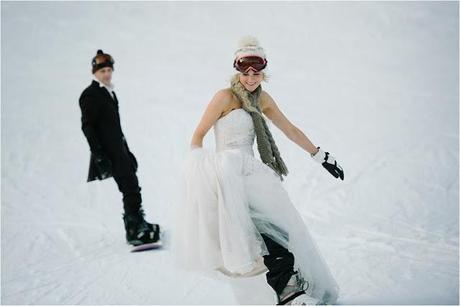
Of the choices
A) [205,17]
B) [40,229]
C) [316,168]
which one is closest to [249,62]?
[40,229]

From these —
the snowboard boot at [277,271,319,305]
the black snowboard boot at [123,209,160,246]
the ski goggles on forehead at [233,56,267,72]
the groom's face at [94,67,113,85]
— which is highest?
the groom's face at [94,67,113,85]

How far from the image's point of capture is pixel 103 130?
4.84 metres

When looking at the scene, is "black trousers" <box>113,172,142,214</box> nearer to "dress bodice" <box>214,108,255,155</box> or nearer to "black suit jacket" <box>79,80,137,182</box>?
"black suit jacket" <box>79,80,137,182</box>

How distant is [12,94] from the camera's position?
35.4ft

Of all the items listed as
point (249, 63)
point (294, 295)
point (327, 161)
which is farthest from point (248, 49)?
point (294, 295)

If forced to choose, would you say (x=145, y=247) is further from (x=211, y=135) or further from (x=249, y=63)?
(x=211, y=135)

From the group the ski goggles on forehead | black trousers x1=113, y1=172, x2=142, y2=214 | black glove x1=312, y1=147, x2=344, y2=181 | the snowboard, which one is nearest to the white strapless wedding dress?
the ski goggles on forehead

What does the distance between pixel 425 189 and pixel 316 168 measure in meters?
1.64

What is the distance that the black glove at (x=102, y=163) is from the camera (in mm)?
4773

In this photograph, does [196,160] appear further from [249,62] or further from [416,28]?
[416,28]

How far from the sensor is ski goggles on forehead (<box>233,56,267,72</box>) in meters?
3.19

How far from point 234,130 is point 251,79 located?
1.13 ft

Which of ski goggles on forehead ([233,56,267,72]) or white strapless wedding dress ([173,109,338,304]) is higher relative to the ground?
ski goggles on forehead ([233,56,267,72])

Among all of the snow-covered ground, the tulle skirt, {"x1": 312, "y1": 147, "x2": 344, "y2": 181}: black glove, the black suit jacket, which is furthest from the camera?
the black suit jacket
